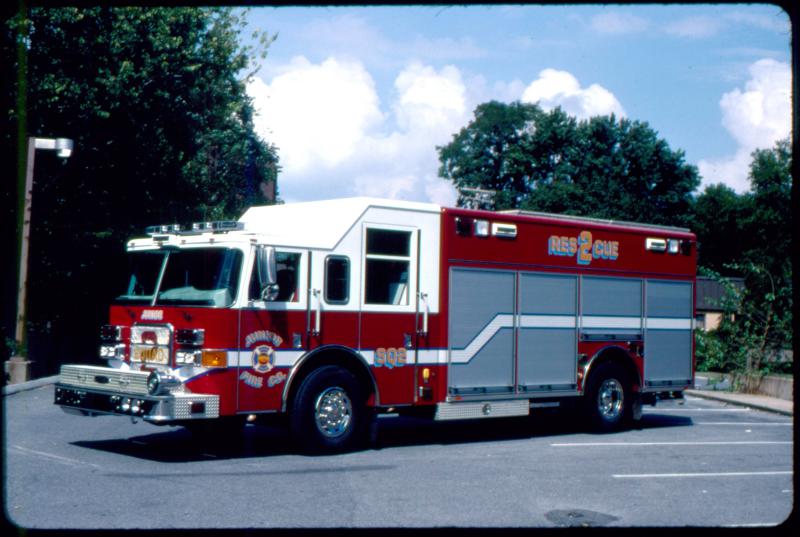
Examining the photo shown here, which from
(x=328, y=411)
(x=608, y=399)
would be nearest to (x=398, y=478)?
(x=328, y=411)

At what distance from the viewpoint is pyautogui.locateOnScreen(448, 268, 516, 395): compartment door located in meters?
12.5

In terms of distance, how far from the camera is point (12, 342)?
835 inches

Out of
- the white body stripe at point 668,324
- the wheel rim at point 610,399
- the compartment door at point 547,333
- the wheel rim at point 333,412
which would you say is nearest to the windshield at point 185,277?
the wheel rim at point 333,412

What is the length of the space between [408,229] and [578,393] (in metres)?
3.90

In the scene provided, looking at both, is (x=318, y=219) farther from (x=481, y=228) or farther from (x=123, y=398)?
(x=123, y=398)

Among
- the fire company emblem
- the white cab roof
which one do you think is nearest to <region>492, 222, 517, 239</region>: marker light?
the white cab roof

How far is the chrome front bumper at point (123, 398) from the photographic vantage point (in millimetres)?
10047

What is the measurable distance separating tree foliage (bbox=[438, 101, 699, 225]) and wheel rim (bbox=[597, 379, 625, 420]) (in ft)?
139

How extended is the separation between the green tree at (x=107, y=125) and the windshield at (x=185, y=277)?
10.4 metres

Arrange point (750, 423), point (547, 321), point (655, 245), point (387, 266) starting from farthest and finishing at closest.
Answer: point (750, 423) < point (655, 245) < point (547, 321) < point (387, 266)

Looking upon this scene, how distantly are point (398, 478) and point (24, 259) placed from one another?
12425mm

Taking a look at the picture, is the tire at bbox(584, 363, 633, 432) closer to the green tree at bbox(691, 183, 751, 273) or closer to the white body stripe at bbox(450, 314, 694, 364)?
the white body stripe at bbox(450, 314, 694, 364)

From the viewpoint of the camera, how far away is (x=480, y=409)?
41.5 ft

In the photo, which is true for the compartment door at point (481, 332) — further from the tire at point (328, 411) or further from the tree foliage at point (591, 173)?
the tree foliage at point (591, 173)
